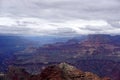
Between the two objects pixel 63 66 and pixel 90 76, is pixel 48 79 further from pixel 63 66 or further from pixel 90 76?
pixel 90 76

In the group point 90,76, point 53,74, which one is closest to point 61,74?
point 53,74

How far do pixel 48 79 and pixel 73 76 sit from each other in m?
16.2

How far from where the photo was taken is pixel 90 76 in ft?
649

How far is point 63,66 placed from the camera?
199625 millimetres

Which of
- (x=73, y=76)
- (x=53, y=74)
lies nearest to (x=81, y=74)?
(x=73, y=76)

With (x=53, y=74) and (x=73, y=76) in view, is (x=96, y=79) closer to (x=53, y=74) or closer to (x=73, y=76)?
(x=73, y=76)

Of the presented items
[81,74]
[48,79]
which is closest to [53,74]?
[48,79]

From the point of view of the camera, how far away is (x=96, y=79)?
19850cm

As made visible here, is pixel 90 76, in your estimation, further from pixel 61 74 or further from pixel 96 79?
pixel 61 74

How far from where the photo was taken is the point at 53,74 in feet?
643

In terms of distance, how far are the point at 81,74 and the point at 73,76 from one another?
221 inches

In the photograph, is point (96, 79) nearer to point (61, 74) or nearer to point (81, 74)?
point (81, 74)

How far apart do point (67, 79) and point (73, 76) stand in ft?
17.0

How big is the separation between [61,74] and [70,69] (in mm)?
7697
